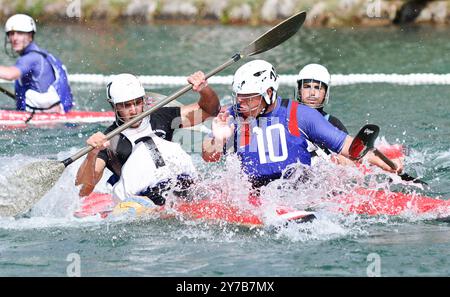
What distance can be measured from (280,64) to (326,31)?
10.9 ft

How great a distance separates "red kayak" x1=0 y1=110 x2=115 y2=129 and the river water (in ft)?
0.42

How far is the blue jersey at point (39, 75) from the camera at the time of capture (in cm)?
1282

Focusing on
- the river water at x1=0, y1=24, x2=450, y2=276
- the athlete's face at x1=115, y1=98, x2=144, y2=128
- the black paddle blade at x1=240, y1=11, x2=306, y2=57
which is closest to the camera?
the river water at x1=0, y1=24, x2=450, y2=276

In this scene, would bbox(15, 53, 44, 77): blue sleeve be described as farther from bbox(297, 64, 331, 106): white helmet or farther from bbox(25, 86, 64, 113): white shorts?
bbox(297, 64, 331, 106): white helmet

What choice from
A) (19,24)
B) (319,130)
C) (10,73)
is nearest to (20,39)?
(19,24)

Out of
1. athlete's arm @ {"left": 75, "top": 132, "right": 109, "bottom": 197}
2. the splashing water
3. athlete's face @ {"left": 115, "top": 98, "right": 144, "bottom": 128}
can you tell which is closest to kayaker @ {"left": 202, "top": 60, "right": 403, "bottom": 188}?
athlete's face @ {"left": 115, "top": 98, "right": 144, "bottom": 128}

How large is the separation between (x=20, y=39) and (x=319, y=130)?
20.3ft

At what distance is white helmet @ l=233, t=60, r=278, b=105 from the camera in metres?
7.85

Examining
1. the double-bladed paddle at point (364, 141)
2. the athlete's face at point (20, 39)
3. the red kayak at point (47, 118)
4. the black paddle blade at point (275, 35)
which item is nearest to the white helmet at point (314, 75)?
the black paddle blade at point (275, 35)

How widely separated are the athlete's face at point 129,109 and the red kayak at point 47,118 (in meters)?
4.80

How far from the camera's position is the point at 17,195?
8578 mm

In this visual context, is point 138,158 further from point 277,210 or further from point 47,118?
point 47,118

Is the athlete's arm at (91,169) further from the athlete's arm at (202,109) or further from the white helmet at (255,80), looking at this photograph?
the white helmet at (255,80)
